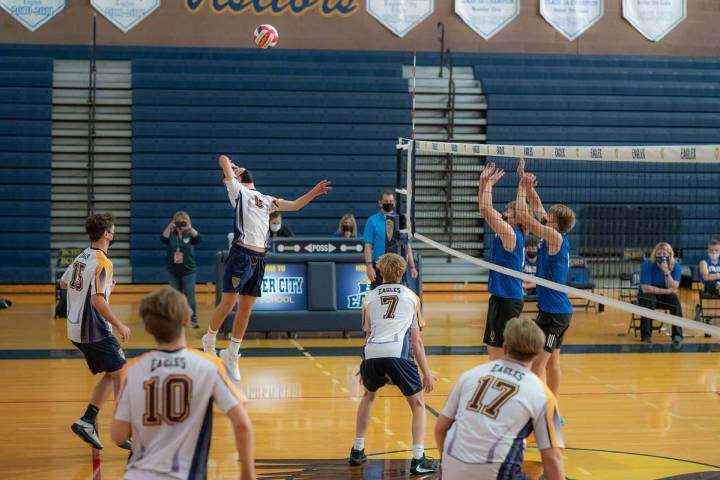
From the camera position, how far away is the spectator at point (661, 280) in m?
13.7

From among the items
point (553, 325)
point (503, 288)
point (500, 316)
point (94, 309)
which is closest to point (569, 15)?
point (503, 288)

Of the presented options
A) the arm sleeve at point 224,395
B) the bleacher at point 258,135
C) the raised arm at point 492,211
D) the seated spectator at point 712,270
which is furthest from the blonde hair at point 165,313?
the bleacher at point 258,135

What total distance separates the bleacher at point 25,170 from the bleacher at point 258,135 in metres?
1.73

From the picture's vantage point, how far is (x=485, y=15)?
70.9 ft

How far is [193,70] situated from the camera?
67.6ft

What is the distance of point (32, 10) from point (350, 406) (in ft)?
47.4

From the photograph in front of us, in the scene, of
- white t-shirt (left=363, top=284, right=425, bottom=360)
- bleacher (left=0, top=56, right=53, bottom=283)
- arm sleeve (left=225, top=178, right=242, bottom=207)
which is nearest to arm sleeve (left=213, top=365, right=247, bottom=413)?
white t-shirt (left=363, top=284, right=425, bottom=360)

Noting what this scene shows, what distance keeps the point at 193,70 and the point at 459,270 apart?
268 inches

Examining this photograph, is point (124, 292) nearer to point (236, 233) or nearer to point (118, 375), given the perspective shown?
point (236, 233)

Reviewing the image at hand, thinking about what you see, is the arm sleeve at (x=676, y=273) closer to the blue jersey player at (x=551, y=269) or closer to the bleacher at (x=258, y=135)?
the blue jersey player at (x=551, y=269)

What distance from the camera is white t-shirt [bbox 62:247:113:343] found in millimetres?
7297

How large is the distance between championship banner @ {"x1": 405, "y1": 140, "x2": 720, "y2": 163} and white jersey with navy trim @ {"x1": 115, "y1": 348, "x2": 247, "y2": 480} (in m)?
3.58

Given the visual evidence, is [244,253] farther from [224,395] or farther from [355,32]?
[355,32]

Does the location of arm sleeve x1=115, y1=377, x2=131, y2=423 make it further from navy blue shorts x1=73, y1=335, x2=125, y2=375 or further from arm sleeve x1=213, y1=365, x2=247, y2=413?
navy blue shorts x1=73, y1=335, x2=125, y2=375
